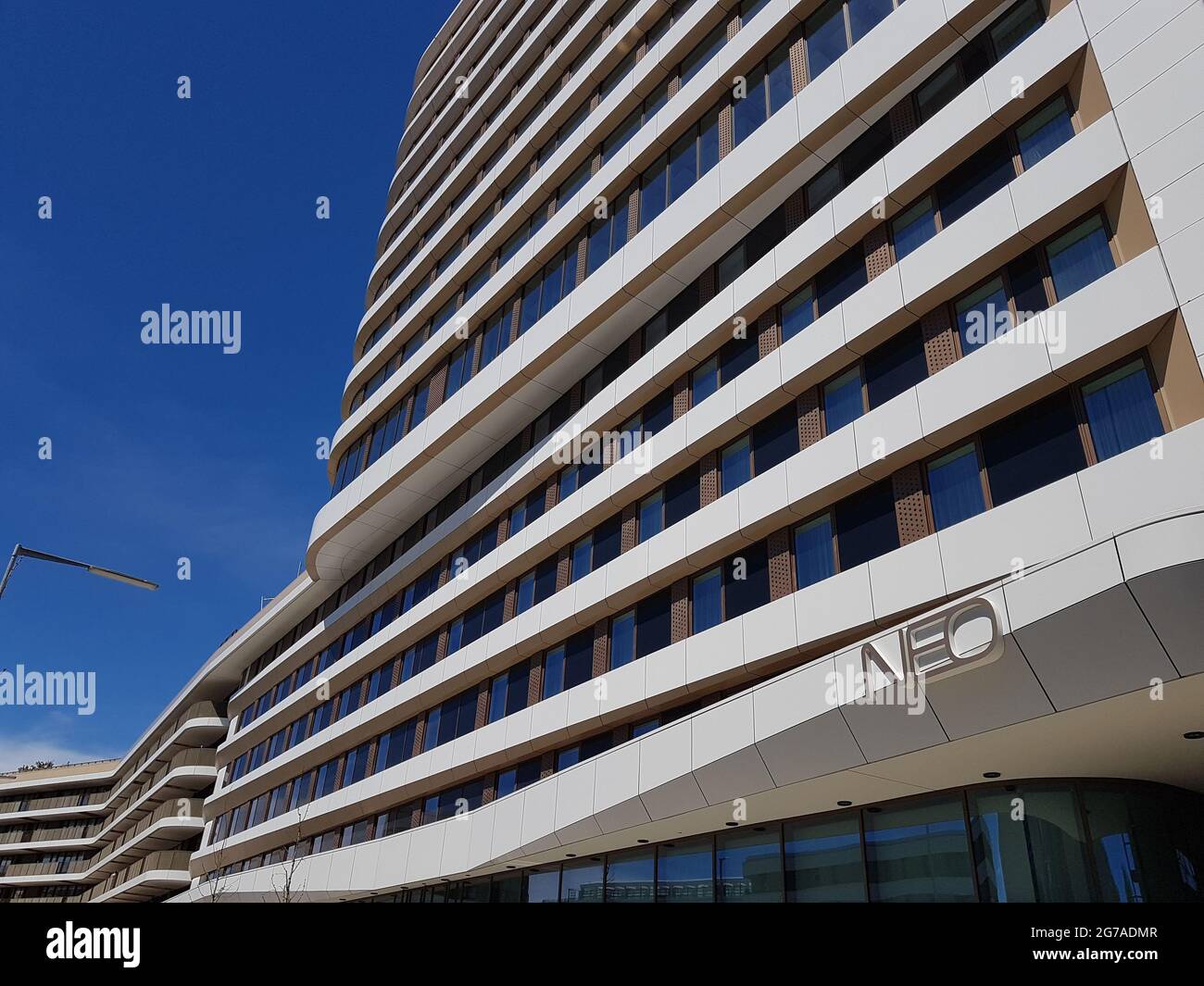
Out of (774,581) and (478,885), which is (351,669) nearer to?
(478,885)

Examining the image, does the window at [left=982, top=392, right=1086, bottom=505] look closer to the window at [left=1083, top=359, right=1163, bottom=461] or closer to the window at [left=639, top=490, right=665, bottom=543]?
the window at [left=1083, top=359, right=1163, bottom=461]

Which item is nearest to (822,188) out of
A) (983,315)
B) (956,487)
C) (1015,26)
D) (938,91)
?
(938,91)

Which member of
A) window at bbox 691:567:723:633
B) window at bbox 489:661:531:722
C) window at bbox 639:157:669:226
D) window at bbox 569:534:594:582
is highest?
window at bbox 639:157:669:226

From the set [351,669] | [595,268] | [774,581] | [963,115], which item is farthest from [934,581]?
[351,669]

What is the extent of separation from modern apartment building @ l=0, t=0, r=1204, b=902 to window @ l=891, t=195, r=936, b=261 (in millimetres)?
60

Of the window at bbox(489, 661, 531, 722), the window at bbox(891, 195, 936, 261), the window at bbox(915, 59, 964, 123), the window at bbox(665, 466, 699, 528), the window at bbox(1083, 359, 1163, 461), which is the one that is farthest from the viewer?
the window at bbox(489, 661, 531, 722)

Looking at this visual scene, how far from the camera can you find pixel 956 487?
47.9 ft

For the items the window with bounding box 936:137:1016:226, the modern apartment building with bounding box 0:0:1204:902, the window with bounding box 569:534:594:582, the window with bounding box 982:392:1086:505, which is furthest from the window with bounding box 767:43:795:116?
the window with bounding box 569:534:594:582

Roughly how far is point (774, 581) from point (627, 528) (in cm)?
534

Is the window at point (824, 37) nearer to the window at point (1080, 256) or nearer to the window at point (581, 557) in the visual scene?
the window at point (1080, 256)

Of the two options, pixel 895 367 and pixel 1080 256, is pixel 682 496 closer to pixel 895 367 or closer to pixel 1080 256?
pixel 895 367

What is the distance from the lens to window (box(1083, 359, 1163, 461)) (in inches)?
489

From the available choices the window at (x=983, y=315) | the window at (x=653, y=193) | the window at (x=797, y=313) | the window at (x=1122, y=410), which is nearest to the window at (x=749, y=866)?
the window at (x=1122, y=410)

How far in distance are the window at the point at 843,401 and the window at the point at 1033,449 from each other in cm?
301
